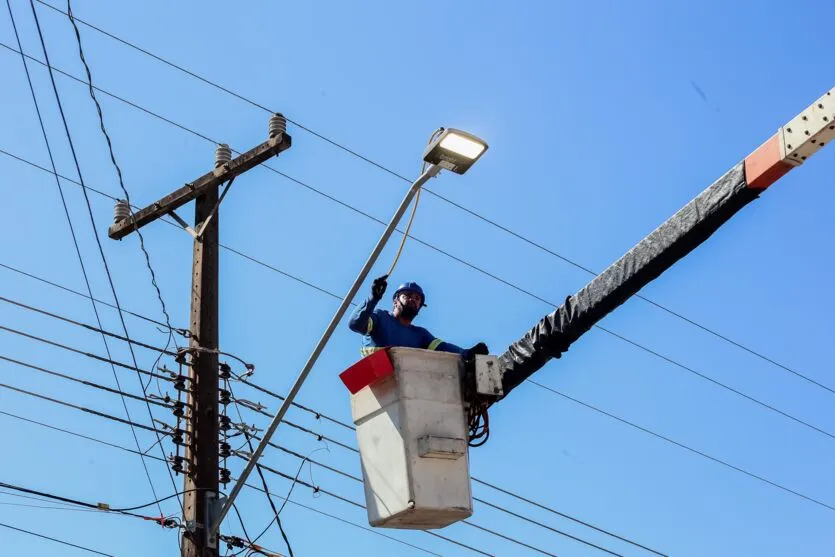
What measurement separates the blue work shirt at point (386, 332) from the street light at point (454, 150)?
1.37m

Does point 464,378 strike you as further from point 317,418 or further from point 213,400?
point 317,418

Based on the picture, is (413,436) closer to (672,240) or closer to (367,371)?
(367,371)

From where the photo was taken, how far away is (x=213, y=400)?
11523 mm

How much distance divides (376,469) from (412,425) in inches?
17.2

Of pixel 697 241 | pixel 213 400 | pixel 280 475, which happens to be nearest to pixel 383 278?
pixel 697 241

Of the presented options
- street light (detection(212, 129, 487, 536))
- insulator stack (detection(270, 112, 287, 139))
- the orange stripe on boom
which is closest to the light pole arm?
street light (detection(212, 129, 487, 536))

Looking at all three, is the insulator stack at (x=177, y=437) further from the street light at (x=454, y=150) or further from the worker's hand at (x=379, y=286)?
the street light at (x=454, y=150)

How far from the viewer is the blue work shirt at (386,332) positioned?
916cm

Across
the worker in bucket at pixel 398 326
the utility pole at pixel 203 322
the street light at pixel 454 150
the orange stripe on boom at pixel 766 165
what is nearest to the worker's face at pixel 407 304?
the worker in bucket at pixel 398 326

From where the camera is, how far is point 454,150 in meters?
7.94

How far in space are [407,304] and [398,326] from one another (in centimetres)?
19

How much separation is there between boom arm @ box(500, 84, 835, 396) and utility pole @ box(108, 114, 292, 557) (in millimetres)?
3348

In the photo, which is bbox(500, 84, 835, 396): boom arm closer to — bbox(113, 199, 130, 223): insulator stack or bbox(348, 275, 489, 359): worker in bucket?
bbox(348, 275, 489, 359): worker in bucket

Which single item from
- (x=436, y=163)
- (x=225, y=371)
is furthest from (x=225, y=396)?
(x=436, y=163)
